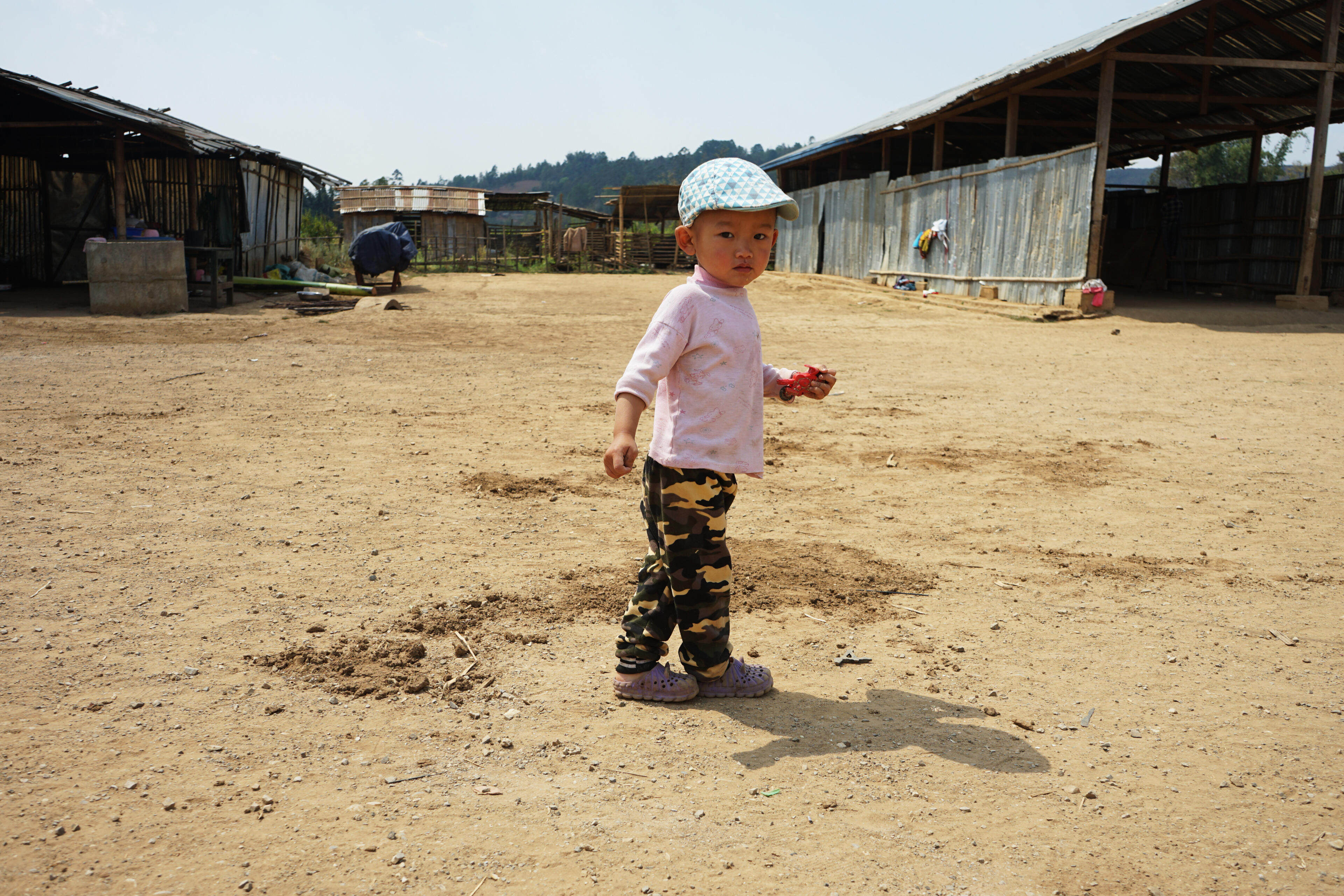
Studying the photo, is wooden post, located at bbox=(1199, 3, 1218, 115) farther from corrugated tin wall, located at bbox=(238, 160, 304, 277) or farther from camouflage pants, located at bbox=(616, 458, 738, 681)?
corrugated tin wall, located at bbox=(238, 160, 304, 277)

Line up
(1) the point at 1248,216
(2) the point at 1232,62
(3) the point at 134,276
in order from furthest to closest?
(1) the point at 1248,216
(3) the point at 134,276
(2) the point at 1232,62

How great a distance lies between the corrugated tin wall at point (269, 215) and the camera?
2103 cm

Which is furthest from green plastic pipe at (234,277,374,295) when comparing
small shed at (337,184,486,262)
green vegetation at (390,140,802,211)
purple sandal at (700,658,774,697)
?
green vegetation at (390,140,802,211)

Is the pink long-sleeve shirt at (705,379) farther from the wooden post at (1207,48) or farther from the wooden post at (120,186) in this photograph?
the wooden post at (120,186)

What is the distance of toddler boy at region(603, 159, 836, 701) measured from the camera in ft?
8.59

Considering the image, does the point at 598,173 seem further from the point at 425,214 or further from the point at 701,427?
the point at 701,427

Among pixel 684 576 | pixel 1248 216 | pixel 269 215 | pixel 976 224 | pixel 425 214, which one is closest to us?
pixel 684 576

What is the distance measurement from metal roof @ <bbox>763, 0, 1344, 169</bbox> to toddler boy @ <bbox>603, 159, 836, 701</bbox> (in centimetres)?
1257

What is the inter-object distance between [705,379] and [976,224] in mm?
15258

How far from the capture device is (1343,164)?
39344 mm

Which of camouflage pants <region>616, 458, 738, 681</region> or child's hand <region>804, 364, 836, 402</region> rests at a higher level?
child's hand <region>804, 364, 836, 402</region>

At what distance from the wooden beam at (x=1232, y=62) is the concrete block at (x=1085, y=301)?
3135 millimetres

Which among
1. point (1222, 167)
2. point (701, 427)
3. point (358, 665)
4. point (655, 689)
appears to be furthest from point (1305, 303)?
point (1222, 167)

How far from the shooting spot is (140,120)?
14555mm
